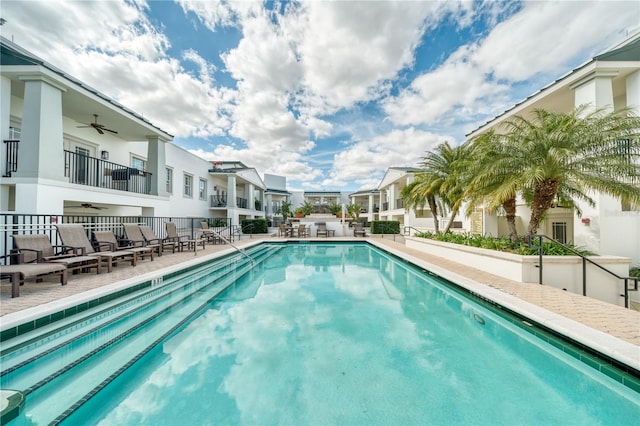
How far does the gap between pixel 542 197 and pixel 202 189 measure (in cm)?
2088

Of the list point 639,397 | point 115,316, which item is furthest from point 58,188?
point 639,397

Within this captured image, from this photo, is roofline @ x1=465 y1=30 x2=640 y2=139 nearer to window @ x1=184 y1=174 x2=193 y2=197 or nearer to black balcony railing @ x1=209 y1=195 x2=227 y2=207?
window @ x1=184 y1=174 x2=193 y2=197

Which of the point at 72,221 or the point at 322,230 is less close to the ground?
the point at 72,221

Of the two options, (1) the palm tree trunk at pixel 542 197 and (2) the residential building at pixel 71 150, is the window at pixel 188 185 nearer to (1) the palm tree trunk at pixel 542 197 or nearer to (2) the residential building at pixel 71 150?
(2) the residential building at pixel 71 150

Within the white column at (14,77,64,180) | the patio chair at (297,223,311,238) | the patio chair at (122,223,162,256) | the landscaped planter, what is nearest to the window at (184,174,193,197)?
the patio chair at (297,223,311,238)

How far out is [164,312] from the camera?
5.07m

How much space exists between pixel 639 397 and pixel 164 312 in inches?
270

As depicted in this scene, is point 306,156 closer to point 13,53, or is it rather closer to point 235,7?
point 235,7

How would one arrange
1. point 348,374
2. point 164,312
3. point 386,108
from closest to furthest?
point 348,374, point 164,312, point 386,108

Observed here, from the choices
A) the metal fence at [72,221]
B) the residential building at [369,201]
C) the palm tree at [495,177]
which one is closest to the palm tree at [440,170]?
the palm tree at [495,177]

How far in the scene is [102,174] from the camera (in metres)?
10.9

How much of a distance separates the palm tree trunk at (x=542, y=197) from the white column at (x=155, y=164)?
1516cm

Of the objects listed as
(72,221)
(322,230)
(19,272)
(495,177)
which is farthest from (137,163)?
(495,177)

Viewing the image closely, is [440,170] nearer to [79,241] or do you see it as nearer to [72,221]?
[79,241]
